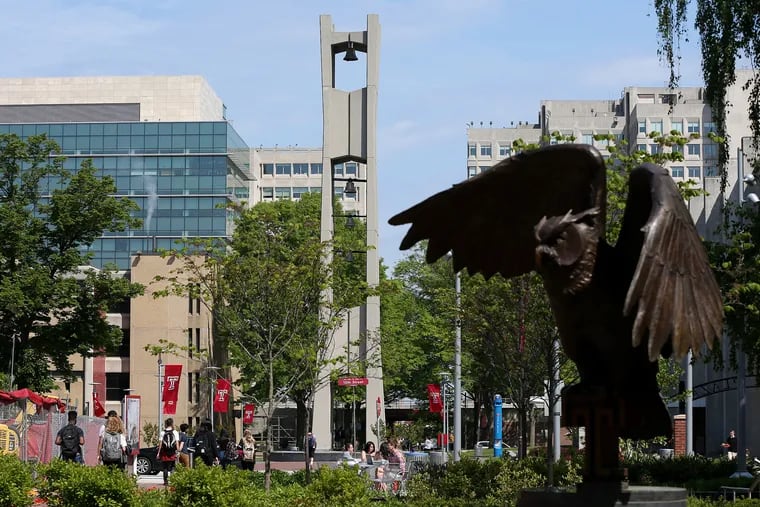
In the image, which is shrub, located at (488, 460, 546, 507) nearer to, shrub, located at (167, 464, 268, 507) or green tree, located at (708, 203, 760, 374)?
green tree, located at (708, 203, 760, 374)

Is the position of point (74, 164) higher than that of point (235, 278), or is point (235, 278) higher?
point (74, 164)

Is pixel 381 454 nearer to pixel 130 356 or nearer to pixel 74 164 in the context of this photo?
pixel 130 356

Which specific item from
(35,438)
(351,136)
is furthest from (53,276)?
(35,438)

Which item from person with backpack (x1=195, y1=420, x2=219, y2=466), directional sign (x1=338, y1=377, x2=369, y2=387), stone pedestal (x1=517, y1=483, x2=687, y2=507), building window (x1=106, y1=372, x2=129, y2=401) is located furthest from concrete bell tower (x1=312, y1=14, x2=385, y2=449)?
building window (x1=106, y1=372, x2=129, y2=401)

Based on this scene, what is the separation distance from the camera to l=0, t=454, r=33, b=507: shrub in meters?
17.5

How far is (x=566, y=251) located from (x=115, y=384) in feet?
238

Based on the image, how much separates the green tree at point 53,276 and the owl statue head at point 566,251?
110ft

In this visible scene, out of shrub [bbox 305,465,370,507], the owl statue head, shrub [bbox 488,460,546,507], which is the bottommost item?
shrub [bbox 488,460,546,507]

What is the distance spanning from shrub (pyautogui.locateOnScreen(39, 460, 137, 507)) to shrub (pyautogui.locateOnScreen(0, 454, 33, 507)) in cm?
40

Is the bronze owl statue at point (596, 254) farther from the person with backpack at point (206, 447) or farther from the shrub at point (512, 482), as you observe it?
the person with backpack at point (206, 447)

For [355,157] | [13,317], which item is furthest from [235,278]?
[13,317]

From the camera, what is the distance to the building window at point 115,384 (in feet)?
264

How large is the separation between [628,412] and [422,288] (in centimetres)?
6578

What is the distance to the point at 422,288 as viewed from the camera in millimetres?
76812
